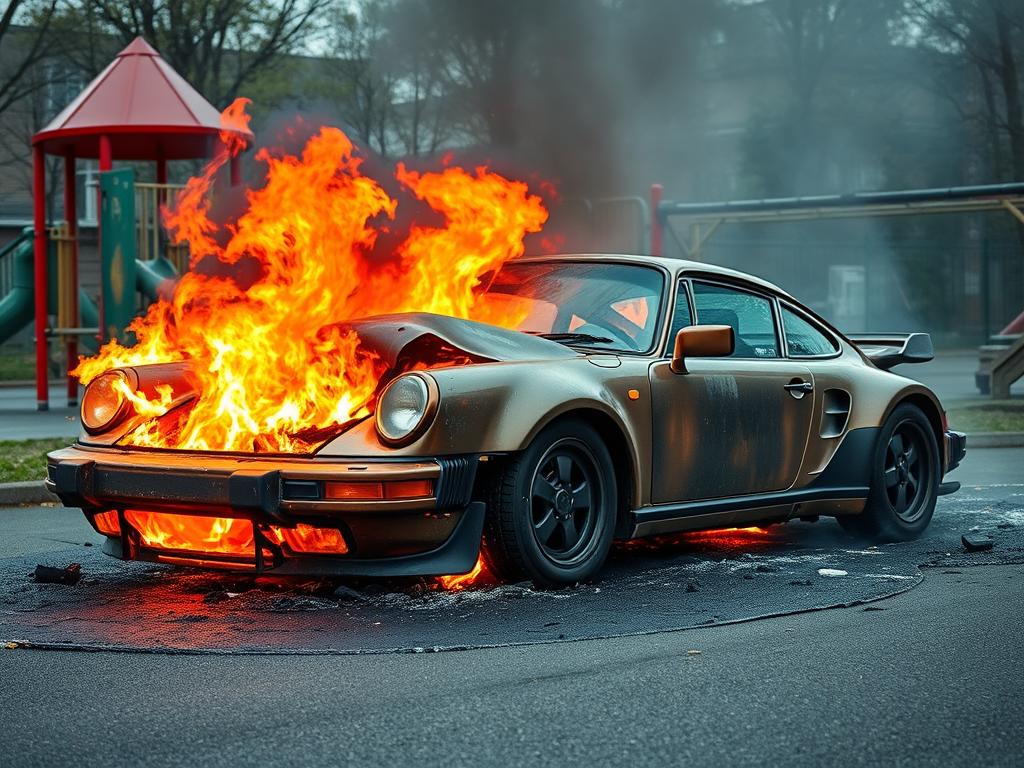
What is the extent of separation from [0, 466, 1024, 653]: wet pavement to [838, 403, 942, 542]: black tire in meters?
0.13

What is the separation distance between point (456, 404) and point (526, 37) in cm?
1730

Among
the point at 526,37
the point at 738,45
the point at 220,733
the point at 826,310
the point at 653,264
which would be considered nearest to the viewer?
the point at 220,733

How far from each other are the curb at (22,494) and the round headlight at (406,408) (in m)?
4.44

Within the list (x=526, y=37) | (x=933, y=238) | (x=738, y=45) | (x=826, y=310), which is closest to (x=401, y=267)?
(x=526, y=37)

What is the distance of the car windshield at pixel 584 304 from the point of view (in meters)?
6.32

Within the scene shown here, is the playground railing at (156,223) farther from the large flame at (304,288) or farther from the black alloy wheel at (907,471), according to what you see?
the black alloy wheel at (907,471)

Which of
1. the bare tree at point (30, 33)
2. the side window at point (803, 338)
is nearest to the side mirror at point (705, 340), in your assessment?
the side window at point (803, 338)

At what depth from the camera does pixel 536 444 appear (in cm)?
557

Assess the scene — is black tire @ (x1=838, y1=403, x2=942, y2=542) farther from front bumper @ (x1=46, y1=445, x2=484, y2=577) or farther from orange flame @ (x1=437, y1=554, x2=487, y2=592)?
front bumper @ (x1=46, y1=445, x2=484, y2=577)

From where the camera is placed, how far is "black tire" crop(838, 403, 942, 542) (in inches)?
284

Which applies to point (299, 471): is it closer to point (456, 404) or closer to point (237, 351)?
point (456, 404)

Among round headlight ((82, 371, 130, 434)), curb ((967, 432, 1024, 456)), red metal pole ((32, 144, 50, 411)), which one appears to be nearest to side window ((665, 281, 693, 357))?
round headlight ((82, 371, 130, 434))

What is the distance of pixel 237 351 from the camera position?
609cm

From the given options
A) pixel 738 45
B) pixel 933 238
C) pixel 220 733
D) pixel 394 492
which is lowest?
pixel 220 733
